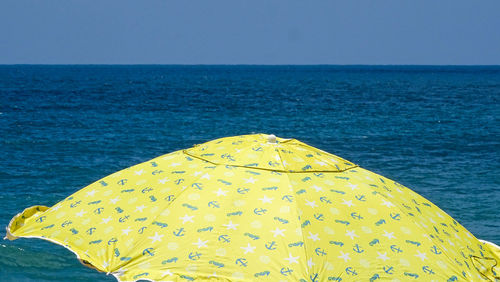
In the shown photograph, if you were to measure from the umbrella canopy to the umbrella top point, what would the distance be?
0.01 metres

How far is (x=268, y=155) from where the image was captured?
5730mm

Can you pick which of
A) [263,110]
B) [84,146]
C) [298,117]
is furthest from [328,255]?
[263,110]

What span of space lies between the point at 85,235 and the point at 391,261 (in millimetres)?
3136

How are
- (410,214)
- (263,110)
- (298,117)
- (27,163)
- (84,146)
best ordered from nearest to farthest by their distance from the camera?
(410,214)
(27,163)
(84,146)
(298,117)
(263,110)

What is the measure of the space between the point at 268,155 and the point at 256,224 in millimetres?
950

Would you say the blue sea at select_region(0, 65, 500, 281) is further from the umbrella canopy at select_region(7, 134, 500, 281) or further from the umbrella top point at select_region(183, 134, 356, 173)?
the umbrella top point at select_region(183, 134, 356, 173)

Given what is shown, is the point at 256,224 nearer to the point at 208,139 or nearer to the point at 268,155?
the point at 268,155

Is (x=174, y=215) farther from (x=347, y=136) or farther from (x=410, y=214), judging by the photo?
(x=347, y=136)

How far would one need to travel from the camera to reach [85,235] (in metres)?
5.40

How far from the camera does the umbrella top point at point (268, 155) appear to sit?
5660mm

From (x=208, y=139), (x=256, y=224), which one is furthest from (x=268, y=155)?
(x=208, y=139)

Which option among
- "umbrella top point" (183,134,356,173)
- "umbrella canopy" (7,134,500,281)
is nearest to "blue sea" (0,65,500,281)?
"umbrella canopy" (7,134,500,281)

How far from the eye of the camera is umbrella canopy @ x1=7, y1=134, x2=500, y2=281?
16.0ft

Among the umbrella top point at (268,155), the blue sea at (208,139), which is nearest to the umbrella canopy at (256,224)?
the umbrella top point at (268,155)
